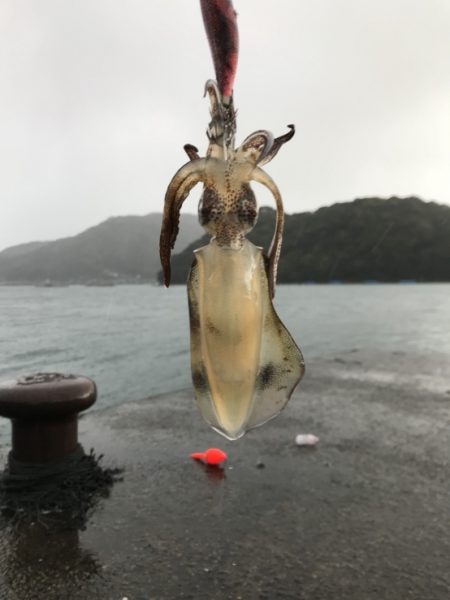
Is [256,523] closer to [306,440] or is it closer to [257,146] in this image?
[306,440]

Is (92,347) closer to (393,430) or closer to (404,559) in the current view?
(393,430)

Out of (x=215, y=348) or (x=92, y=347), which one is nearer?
(x=215, y=348)

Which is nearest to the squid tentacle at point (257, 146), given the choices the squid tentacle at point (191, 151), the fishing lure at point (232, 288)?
the fishing lure at point (232, 288)

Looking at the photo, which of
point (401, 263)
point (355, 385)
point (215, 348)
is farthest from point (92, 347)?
point (401, 263)

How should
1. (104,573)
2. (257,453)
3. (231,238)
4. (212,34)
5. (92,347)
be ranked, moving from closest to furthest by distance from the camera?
(212,34)
(231,238)
(104,573)
(257,453)
(92,347)

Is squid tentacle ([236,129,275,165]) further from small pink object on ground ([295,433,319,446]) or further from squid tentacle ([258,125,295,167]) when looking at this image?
small pink object on ground ([295,433,319,446])

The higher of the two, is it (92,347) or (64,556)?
(64,556)

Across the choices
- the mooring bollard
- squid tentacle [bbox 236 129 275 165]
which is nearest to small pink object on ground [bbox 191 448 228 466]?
the mooring bollard
